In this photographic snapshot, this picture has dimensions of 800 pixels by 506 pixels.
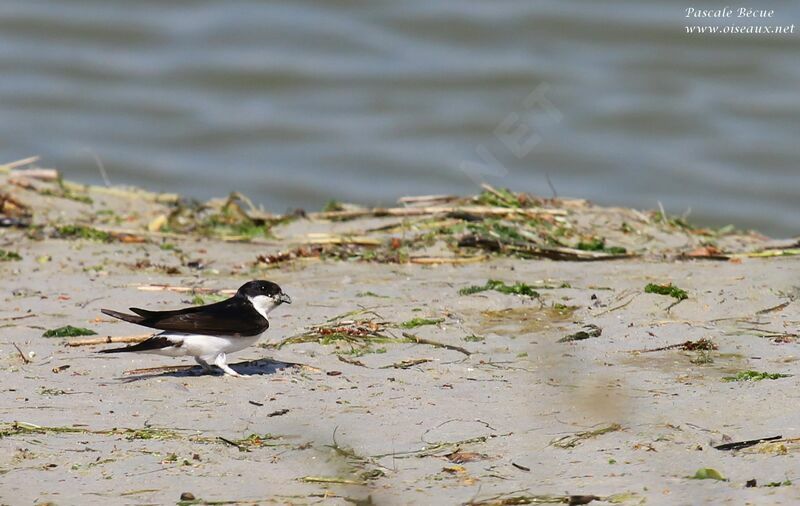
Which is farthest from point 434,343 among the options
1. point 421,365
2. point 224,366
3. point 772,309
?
point 772,309

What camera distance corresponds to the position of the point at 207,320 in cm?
590

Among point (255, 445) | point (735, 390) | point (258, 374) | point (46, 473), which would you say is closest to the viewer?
point (46, 473)

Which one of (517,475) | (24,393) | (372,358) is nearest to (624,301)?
(372,358)

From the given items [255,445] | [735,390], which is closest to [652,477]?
[735,390]

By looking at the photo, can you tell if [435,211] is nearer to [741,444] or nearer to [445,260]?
[445,260]

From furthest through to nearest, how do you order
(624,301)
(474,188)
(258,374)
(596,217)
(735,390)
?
1. (474,188)
2. (596,217)
3. (624,301)
4. (258,374)
5. (735,390)

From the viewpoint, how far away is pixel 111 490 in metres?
4.31

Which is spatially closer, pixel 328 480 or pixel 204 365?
pixel 328 480

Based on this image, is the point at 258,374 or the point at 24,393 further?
the point at 258,374

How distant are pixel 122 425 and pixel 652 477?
205 cm

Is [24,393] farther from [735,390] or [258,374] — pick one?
[735,390]

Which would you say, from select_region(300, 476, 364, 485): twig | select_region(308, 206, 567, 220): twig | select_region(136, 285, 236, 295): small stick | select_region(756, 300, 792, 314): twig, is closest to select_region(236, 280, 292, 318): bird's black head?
select_region(136, 285, 236, 295): small stick

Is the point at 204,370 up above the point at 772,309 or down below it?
below

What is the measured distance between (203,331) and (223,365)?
179mm
